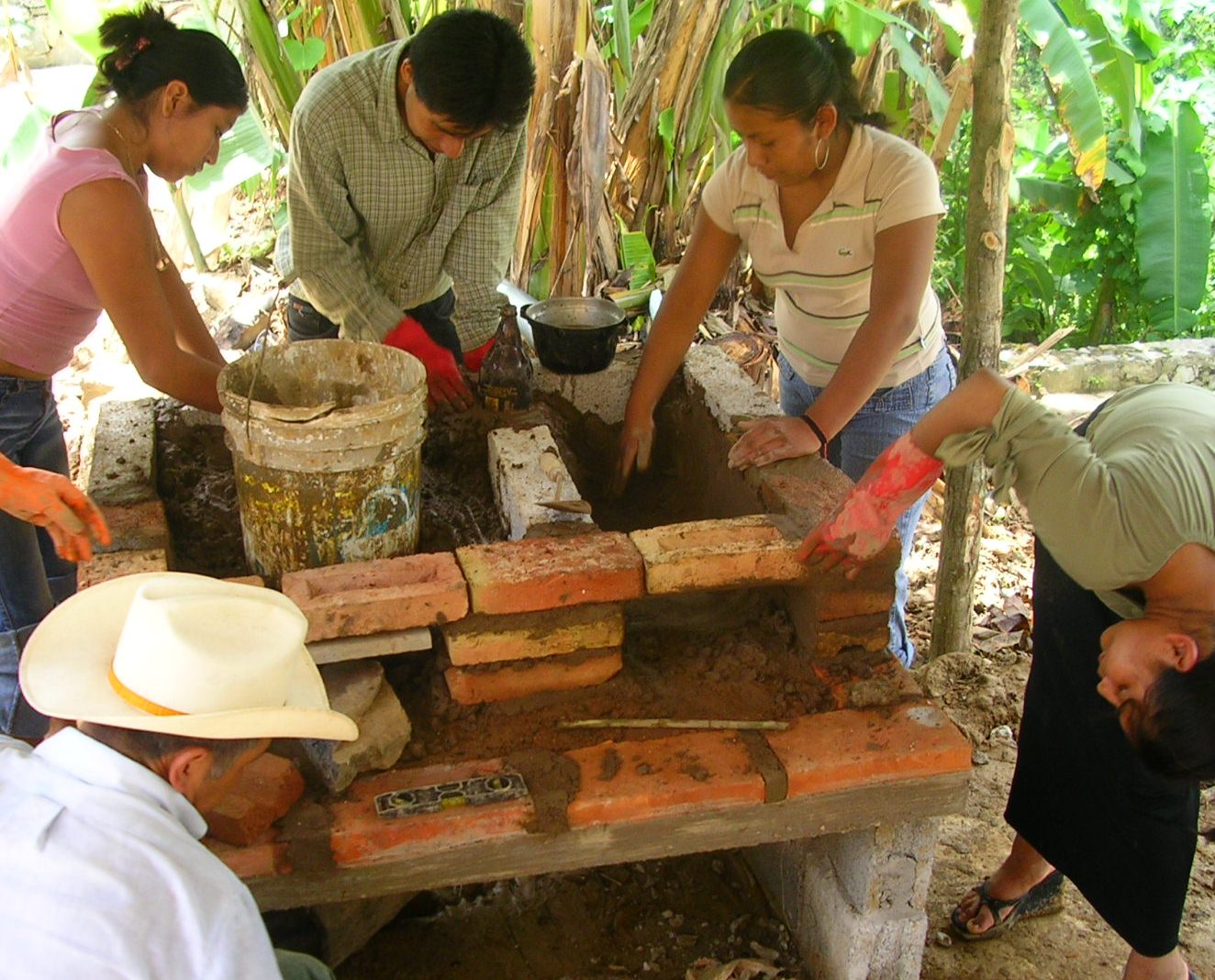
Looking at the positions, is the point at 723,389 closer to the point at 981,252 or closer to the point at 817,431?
the point at 817,431

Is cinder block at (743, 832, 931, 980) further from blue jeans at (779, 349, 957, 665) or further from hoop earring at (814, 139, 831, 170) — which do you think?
hoop earring at (814, 139, 831, 170)

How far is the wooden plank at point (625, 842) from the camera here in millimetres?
2012

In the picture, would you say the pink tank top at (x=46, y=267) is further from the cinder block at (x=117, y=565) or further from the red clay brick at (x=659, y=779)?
the red clay brick at (x=659, y=779)

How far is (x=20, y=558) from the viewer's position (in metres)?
2.69

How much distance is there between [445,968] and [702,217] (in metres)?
2.07

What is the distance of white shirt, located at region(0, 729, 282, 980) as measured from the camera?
1338 millimetres

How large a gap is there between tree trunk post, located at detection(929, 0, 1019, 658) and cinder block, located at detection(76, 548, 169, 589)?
7.91 ft

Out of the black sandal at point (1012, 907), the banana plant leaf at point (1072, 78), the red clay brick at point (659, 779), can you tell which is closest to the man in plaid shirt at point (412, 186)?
the red clay brick at point (659, 779)

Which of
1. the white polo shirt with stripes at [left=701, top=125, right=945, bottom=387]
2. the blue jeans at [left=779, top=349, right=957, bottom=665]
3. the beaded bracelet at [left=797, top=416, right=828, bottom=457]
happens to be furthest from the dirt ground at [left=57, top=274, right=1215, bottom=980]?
the white polo shirt with stripes at [left=701, top=125, right=945, bottom=387]

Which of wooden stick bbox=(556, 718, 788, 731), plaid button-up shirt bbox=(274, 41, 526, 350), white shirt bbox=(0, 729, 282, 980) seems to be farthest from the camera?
plaid button-up shirt bbox=(274, 41, 526, 350)

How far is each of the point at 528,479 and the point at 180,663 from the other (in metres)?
1.21

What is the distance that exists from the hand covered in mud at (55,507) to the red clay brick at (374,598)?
413mm

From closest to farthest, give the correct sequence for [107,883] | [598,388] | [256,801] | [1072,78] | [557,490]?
[107,883] < [256,801] < [557,490] < [598,388] < [1072,78]

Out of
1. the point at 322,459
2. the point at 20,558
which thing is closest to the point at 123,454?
the point at 20,558
